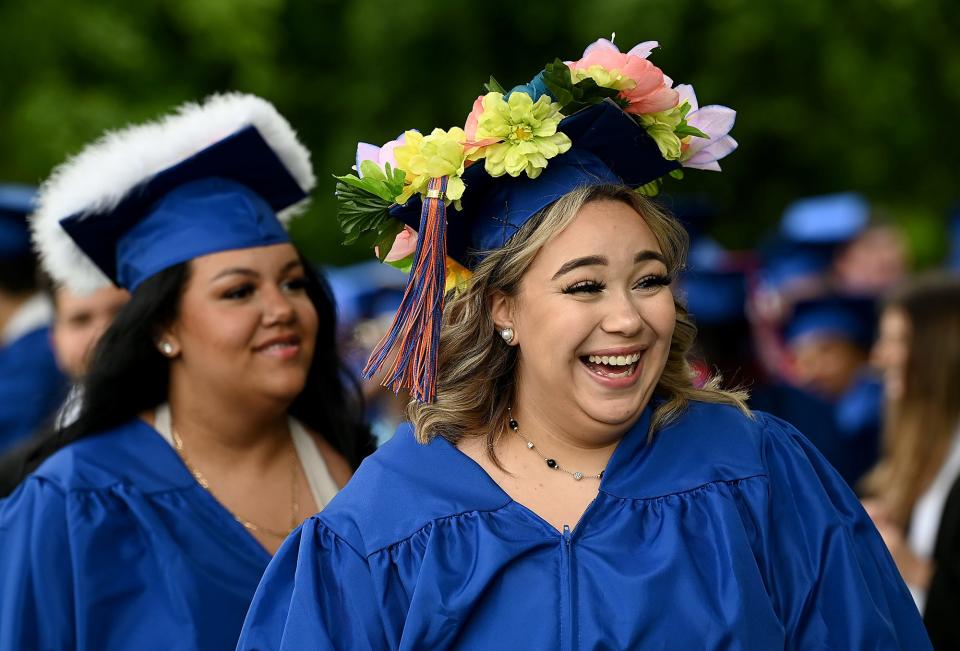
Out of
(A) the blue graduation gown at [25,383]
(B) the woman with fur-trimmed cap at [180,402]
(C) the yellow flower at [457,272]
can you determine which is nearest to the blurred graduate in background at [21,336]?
(A) the blue graduation gown at [25,383]

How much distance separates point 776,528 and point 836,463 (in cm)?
276

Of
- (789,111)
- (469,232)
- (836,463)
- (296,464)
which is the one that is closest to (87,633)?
(296,464)

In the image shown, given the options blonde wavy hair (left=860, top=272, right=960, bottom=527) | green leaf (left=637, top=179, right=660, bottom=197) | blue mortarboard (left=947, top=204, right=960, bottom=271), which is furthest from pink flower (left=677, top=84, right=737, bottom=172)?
blue mortarboard (left=947, top=204, right=960, bottom=271)

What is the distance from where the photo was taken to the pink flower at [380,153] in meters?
3.40

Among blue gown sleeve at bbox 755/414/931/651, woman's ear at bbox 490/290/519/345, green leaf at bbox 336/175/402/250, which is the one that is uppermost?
green leaf at bbox 336/175/402/250

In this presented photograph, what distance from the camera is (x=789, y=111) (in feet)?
28.5

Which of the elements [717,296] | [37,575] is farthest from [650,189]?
[717,296]

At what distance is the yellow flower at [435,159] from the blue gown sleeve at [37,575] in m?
1.47

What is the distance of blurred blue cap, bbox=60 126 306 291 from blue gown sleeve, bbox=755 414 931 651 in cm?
172

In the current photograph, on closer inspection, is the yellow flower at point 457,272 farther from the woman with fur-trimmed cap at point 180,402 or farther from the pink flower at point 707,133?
the woman with fur-trimmed cap at point 180,402

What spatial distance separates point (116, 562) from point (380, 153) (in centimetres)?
140

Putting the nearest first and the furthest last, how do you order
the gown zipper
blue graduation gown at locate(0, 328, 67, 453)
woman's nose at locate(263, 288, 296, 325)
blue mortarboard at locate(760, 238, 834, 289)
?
the gown zipper
woman's nose at locate(263, 288, 296, 325)
blue graduation gown at locate(0, 328, 67, 453)
blue mortarboard at locate(760, 238, 834, 289)

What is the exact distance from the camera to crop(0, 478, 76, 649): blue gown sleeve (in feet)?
12.7

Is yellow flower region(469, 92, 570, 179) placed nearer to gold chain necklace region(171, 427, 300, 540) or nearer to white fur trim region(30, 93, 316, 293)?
white fur trim region(30, 93, 316, 293)
